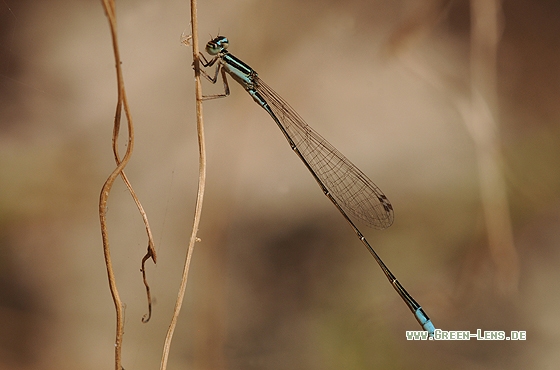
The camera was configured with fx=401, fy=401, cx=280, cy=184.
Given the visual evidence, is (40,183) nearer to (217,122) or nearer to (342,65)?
(217,122)

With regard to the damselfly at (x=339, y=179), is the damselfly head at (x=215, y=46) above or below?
above

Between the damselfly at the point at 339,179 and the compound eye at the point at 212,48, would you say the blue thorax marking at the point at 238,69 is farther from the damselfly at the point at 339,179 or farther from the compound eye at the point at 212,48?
the damselfly at the point at 339,179

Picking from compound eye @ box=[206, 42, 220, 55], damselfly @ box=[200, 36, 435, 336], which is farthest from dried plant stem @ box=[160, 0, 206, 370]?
damselfly @ box=[200, 36, 435, 336]

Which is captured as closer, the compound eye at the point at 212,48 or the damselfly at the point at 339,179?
the compound eye at the point at 212,48

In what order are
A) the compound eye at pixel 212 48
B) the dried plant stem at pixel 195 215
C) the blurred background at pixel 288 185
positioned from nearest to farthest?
the dried plant stem at pixel 195 215 → the compound eye at pixel 212 48 → the blurred background at pixel 288 185

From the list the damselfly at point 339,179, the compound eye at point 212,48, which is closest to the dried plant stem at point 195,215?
the compound eye at point 212,48

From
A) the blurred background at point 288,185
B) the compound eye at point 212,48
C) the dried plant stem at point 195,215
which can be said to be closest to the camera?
the dried plant stem at point 195,215

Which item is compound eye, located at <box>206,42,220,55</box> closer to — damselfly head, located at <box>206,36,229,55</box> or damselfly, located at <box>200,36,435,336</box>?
damselfly head, located at <box>206,36,229,55</box>
